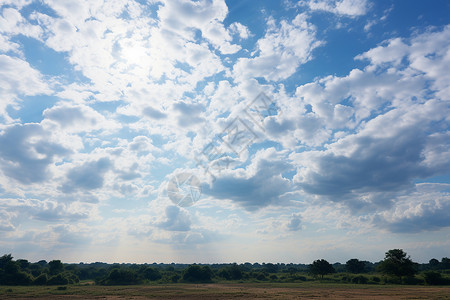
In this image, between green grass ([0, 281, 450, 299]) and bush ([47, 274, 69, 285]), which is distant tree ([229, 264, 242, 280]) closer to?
green grass ([0, 281, 450, 299])

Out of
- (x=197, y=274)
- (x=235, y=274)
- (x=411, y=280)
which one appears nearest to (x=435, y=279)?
(x=411, y=280)

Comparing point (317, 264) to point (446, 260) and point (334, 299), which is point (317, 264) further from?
point (446, 260)

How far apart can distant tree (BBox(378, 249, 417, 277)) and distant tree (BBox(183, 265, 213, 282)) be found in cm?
5237

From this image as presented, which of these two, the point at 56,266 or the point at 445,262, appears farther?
the point at 445,262

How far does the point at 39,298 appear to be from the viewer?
45.8 m

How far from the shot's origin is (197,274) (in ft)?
310

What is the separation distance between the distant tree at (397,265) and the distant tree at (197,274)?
52368 mm

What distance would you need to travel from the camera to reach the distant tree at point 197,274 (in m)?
93.8

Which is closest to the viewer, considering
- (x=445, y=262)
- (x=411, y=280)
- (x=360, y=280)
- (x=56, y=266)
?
(x=411, y=280)

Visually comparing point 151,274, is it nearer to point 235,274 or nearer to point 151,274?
point 151,274

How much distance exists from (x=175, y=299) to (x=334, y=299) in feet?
77.7

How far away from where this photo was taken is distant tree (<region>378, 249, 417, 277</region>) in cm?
7850

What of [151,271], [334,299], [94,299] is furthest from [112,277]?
[334,299]

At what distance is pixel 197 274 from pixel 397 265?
59510 mm
